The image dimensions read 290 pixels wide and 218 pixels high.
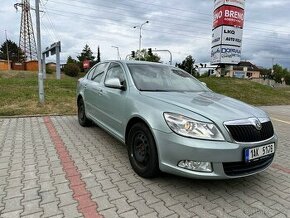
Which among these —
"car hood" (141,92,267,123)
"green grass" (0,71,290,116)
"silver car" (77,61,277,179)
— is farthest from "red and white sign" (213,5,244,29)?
"car hood" (141,92,267,123)

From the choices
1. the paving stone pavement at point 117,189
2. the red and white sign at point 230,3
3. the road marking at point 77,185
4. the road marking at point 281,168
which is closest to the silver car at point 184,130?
the paving stone pavement at point 117,189

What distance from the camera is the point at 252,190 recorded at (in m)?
3.46

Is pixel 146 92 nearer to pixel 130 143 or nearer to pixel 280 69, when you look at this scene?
pixel 130 143

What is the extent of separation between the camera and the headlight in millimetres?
2988

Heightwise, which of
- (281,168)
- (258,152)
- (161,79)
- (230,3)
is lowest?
(281,168)

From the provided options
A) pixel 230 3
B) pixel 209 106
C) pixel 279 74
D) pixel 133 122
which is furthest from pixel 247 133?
pixel 279 74

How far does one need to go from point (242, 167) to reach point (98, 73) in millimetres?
3642

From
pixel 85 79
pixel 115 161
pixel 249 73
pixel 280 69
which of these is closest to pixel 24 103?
pixel 85 79

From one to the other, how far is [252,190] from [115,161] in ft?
6.65

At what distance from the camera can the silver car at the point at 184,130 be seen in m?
2.98

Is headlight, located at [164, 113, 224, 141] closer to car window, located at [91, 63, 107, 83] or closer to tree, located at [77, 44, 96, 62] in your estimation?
car window, located at [91, 63, 107, 83]

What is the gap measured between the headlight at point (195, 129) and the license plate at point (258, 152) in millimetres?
381

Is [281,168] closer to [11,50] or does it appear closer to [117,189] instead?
[117,189]

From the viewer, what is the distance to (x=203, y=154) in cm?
293
